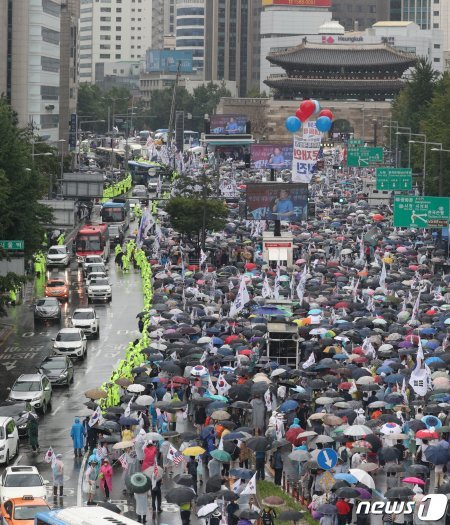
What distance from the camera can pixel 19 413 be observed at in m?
43.3

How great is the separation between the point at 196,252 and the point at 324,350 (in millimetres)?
35627

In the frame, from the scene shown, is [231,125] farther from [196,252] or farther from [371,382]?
[371,382]

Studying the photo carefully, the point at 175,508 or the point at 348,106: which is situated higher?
the point at 348,106

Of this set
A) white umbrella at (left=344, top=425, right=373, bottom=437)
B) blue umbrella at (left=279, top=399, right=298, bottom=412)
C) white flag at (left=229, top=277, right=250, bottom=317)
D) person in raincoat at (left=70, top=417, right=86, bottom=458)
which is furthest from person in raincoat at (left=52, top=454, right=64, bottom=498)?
white flag at (left=229, top=277, right=250, bottom=317)

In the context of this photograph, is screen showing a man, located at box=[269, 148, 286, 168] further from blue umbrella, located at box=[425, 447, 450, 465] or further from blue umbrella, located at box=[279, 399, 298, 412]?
blue umbrella, located at box=[425, 447, 450, 465]

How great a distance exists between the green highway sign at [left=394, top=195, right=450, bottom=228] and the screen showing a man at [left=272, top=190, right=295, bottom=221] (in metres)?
6.02

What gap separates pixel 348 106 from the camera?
194875 millimetres

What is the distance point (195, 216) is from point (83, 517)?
194ft

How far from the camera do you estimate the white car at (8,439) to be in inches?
1550

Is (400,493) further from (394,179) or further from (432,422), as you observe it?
(394,179)

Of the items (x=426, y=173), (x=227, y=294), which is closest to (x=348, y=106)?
(x=426, y=173)

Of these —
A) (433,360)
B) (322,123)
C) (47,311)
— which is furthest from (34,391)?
(322,123)

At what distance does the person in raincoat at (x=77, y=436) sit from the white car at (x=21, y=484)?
5007 mm

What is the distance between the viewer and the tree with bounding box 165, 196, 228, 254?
8525cm
